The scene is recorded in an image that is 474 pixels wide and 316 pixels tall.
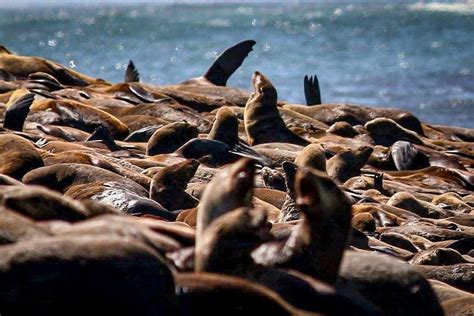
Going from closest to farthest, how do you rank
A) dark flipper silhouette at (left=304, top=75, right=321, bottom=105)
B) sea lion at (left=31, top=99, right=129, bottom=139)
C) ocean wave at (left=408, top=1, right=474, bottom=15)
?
sea lion at (left=31, top=99, right=129, bottom=139) → dark flipper silhouette at (left=304, top=75, right=321, bottom=105) → ocean wave at (left=408, top=1, right=474, bottom=15)

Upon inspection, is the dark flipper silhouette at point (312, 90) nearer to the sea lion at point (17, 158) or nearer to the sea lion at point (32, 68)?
the sea lion at point (32, 68)

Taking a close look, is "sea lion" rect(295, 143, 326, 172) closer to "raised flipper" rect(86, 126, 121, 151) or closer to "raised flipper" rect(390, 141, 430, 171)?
"raised flipper" rect(86, 126, 121, 151)

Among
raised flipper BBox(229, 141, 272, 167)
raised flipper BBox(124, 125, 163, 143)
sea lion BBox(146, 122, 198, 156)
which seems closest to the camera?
sea lion BBox(146, 122, 198, 156)

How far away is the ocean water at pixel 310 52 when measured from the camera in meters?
43.5

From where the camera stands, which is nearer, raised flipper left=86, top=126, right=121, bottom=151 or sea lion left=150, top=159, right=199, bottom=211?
sea lion left=150, top=159, right=199, bottom=211

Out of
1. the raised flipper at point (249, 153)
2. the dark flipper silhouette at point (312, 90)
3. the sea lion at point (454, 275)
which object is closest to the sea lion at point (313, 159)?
the raised flipper at point (249, 153)

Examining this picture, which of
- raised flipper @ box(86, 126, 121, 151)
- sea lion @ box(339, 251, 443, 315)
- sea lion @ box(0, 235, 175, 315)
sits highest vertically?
sea lion @ box(0, 235, 175, 315)

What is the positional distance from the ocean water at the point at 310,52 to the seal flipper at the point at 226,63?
11987mm

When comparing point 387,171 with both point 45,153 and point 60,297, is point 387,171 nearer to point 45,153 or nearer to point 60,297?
point 45,153

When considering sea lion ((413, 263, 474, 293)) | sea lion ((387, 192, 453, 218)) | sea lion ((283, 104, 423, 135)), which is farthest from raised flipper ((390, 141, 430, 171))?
sea lion ((413, 263, 474, 293))

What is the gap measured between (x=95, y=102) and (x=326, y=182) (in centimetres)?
1169

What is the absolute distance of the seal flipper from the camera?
22156mm

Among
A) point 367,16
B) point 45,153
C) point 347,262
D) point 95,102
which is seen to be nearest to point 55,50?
point 367,16

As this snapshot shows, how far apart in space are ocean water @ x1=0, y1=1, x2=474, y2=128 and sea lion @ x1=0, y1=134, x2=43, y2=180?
2399cm
